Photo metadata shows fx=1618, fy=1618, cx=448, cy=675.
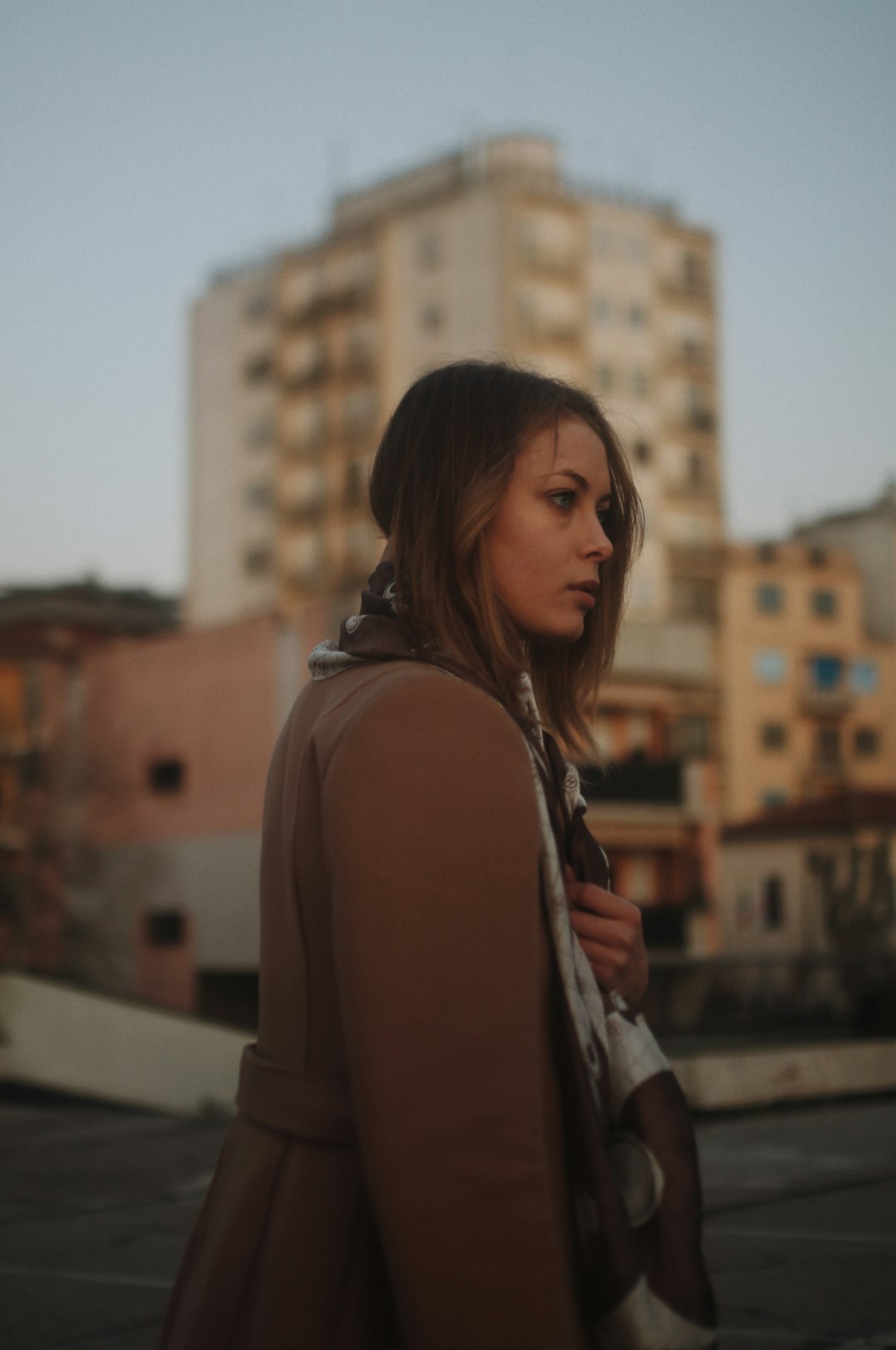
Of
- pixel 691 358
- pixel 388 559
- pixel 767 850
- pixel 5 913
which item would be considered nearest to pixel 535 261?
pixel 691 358

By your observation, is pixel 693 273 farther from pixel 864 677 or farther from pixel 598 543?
pixel 598 543

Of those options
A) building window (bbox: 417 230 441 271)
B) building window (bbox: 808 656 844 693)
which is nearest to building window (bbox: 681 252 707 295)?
building window (bbox: 417 230 441 271)

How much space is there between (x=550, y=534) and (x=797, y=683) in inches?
2583

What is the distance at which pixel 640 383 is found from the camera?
60969 millimetres

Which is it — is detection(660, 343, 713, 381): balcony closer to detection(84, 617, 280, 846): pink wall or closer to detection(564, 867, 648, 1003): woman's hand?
detection(84, 617, 280, 846): pink wall

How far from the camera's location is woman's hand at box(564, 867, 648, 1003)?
5.48 ft

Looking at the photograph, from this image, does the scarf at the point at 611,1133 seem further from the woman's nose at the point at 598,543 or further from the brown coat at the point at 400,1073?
the woman's nose at the point at 598,543

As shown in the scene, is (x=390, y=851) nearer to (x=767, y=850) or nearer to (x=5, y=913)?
(x=5, y=913)

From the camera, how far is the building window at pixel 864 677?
2648 inches

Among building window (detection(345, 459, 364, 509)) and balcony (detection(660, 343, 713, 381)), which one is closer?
building window (detection(345, 459, 364, 509))

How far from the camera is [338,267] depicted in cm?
6228

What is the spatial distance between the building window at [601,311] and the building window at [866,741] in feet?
67.0

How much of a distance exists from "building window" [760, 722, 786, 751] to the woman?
2536 inches

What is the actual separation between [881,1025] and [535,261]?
34.2 metres
